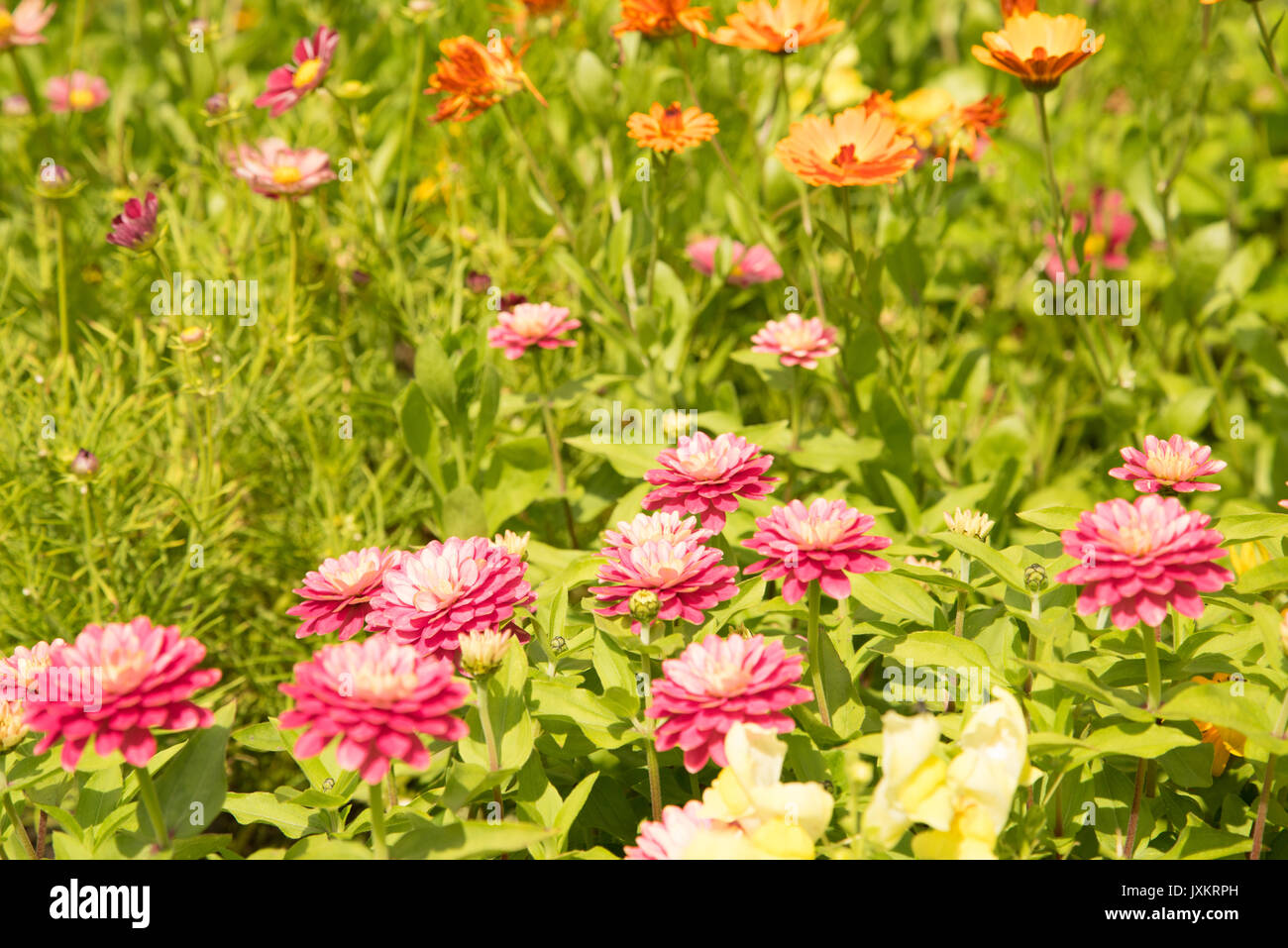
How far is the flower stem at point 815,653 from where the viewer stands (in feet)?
3.05

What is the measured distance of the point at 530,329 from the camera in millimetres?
1368

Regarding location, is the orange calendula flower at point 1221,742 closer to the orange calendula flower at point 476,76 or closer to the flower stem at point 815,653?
the flower stem at point 815,653

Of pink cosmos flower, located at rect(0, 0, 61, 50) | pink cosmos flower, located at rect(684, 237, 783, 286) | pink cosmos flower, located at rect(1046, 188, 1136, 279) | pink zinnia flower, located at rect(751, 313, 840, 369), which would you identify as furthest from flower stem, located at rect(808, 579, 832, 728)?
pink cosmos flower, located at rect(0, 0, 61, 50)

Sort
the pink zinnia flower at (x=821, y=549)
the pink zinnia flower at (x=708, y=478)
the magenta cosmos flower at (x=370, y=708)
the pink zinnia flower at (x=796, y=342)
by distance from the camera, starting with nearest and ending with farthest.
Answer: the magenta cosmos flower at (x=370, y=708) < the pink zinnia flower at (x=821, y=549) < the pink zinnia flower at (x=708, y=478) < the pink zinnia flower at (x=796, y=342)

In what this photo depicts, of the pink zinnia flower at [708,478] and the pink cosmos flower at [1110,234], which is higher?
the pink cosmos flower at [1110,234]

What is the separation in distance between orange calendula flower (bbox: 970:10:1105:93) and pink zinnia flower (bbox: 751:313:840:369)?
344 mm

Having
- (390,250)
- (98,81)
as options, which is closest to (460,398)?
(390,250)

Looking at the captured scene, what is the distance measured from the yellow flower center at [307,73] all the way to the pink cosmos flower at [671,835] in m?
1.12

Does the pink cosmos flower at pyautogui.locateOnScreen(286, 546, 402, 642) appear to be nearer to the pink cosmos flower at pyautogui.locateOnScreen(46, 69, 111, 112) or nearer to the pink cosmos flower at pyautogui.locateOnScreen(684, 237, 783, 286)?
the pink cosmos flower at pyautogui.locateOnScreen(684, 237, 783, 286)

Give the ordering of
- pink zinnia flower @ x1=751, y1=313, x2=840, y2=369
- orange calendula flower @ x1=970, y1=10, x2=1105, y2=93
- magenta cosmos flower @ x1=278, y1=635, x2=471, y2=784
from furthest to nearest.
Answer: pink zinnia flower @ x1=751, y1=313, x2=840, y2=369 < orange calendula flower @ x1=970, y1=10, x2=1105, y2=93 < magenta cosmos flower @ x1=278, y1=635, x2=471, y2=784

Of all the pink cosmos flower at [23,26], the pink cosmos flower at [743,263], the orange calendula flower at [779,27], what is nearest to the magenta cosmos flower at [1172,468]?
the orange calendula flower at [779,27]

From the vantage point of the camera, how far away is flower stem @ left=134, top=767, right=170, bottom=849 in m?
0.78
